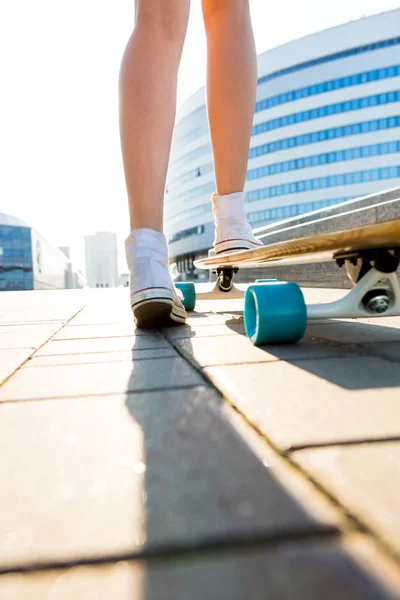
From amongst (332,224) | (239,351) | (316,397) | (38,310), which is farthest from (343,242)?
(332,224)

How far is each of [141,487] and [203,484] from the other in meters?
0.06

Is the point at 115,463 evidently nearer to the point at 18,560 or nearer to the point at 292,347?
the point at 18,560

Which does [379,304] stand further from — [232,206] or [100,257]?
[100,257]

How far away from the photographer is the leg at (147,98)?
A: 57.2 inches

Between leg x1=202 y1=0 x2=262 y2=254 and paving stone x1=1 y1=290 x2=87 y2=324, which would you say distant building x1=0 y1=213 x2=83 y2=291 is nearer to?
paving stone x1=1 y1=290 x2=87 y2=324

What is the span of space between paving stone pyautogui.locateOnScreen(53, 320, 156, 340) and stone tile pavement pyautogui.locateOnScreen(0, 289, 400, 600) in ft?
2.05

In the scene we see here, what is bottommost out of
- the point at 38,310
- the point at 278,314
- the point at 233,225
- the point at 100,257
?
the point at 38,310

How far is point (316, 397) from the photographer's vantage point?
69cm

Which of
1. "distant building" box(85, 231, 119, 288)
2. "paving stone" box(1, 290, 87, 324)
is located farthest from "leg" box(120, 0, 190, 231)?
"distant building" box(85, 231, 119, 288)

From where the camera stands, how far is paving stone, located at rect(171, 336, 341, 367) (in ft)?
3.30

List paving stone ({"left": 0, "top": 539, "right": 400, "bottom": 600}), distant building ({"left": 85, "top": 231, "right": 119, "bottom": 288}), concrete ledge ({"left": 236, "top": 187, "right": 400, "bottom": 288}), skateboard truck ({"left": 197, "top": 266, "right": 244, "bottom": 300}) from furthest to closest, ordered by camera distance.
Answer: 1. distant building ({"left": 85, "top": 231, "right": 119, "bottom": 288})
2. concrete ledge ({"left": 236, "top": 187, "right": 400, "bottom": 288})
3. skateboard truck ({"left": 197, "top": 266, "right": 244, "bottom": 300})
4. paving stone ({"left": 0, "top": 539, "right": 400, "bottom": 600})

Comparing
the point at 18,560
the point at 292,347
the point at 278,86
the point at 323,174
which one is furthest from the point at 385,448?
the point at 278,86

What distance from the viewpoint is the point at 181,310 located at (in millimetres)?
1622

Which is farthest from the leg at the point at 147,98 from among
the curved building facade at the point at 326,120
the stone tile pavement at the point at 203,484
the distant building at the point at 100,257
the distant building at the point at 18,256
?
the distant building at the point at 100,257
